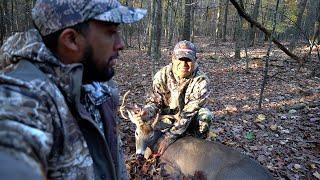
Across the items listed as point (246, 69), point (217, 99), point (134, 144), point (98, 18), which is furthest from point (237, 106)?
point (98, 18)

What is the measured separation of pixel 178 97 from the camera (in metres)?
5.75

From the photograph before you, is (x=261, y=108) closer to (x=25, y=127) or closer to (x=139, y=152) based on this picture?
(x=139, y=152)

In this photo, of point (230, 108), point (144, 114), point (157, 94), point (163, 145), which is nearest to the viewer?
point (163, 145)

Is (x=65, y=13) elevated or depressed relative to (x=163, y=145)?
elevated

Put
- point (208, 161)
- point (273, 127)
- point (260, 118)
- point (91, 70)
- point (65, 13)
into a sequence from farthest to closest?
point (260, 118)
point (273, 127)
point (208, 161)
point (91, 70)
point (65, 13)

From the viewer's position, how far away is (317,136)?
6.74m

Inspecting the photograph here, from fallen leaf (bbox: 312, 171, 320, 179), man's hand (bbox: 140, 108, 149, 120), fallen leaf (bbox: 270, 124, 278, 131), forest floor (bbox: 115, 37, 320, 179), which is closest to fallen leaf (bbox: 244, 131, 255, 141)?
forest floor (bbox: 115, 37, 320, 179)

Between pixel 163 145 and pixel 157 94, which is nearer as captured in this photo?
pixel 163 145

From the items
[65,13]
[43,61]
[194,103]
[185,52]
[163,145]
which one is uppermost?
[65,13]

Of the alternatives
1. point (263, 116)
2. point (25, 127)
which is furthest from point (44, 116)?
point (263, 116)

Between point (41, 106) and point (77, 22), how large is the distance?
46cm

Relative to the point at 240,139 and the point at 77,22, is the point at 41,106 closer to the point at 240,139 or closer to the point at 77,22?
the point at 77,22

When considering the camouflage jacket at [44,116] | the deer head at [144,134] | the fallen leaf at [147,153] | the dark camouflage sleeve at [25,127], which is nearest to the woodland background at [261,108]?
the fallen leaf at [147,153]

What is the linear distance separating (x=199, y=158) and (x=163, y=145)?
2.35 feet
